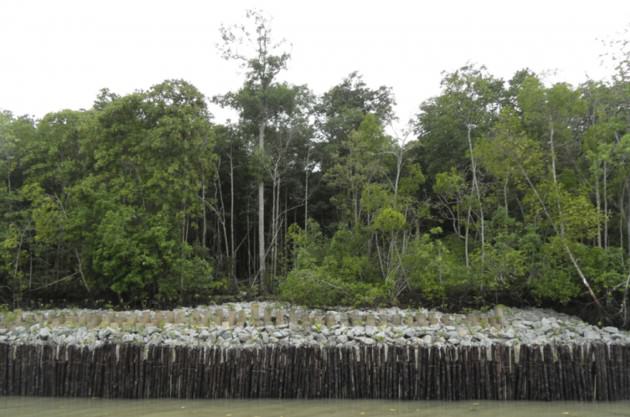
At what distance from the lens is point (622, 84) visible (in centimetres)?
1480

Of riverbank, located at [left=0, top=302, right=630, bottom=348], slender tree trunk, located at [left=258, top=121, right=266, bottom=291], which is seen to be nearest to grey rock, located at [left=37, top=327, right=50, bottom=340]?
riverbank, located at [left=0, top=302, right=630, bottom=348]

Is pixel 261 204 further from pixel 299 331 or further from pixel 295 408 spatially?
pixel 295 408

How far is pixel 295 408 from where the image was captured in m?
8.56

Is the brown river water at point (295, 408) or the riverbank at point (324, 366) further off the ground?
the riverbank at point (324, 366)

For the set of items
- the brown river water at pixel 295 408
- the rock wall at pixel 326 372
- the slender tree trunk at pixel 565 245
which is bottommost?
the brown river water at pixel 295 408

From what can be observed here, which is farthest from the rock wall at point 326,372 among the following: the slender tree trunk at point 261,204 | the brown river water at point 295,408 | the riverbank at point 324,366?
the slender tree trunk at point 261,204

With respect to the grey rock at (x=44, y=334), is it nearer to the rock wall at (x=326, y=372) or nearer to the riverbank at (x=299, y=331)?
the riverbank at (x=299, y=331)

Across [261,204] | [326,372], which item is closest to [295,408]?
[326,372]

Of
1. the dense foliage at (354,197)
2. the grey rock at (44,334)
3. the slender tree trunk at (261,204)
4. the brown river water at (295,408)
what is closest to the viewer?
the brown river water at (295,408)

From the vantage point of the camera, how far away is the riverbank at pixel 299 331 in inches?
408

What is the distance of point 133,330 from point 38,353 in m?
1.78

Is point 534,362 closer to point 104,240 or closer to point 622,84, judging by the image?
point 622,84

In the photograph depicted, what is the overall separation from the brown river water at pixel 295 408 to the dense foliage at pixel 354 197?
234 inches

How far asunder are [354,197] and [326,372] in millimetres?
10149
